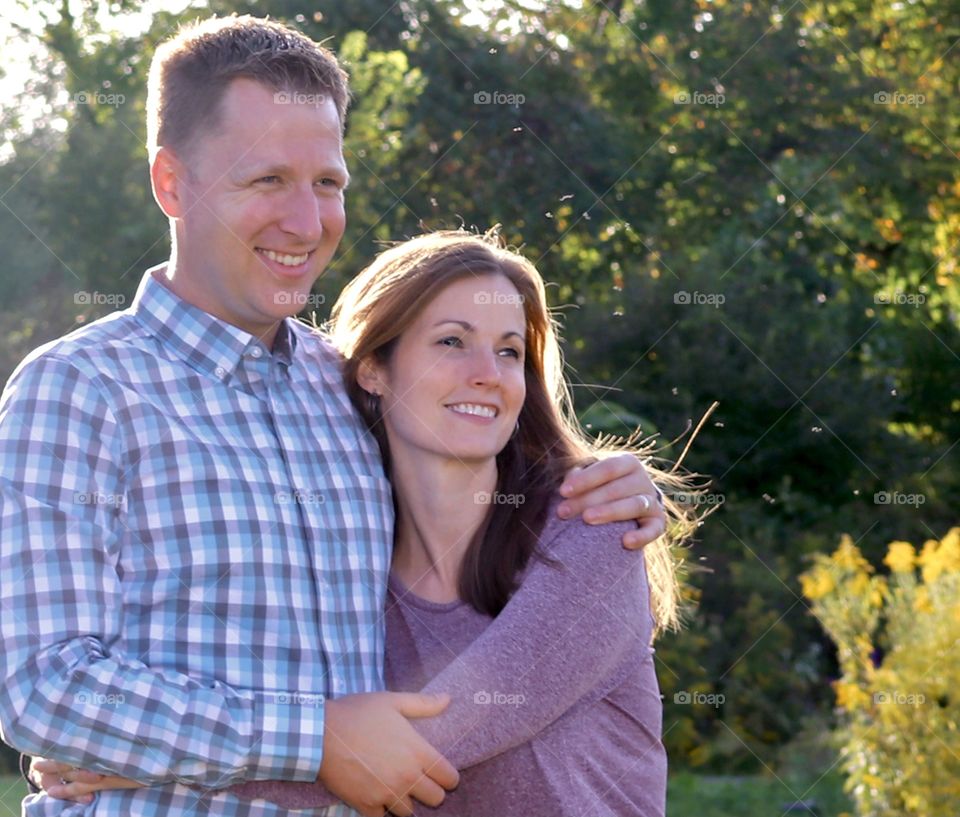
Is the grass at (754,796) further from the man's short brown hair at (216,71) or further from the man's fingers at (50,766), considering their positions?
the man's short brown hair at (216,71)

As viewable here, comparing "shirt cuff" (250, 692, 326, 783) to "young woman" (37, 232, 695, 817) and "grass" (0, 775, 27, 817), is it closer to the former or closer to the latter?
"young woman" (37, 232, 695, 817)

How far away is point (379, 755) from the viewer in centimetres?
252

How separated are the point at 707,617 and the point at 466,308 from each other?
5.91 meters

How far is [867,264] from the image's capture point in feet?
36.2

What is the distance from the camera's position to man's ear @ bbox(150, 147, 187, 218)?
2859mm

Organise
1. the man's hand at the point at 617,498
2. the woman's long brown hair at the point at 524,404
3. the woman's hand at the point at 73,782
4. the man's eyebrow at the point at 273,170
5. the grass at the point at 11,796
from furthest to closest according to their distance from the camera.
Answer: the grass at the point at 11,796 → the woman's long brown hair at the point at 524,404 → the man's hand at the point at 617,498 → the man's eyebrow at the point at 273,170 → the woman's hand at the point at 73,782

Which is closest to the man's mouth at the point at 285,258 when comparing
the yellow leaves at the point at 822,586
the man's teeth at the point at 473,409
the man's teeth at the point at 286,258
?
the man's teeth at the point at 286,258

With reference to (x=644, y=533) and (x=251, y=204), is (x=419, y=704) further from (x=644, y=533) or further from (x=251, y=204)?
(x=251, y=204)

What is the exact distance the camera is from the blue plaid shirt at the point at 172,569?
7.70ft

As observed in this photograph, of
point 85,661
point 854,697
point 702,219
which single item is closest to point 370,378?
point 85,661

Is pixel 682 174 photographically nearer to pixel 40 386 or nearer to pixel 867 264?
pixel 867 264

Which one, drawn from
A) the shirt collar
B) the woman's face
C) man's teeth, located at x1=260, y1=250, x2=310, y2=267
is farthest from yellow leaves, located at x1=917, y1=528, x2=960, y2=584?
the shirt collar

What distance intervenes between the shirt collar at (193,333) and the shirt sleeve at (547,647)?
28.2 inches

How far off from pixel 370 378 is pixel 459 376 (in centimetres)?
23
